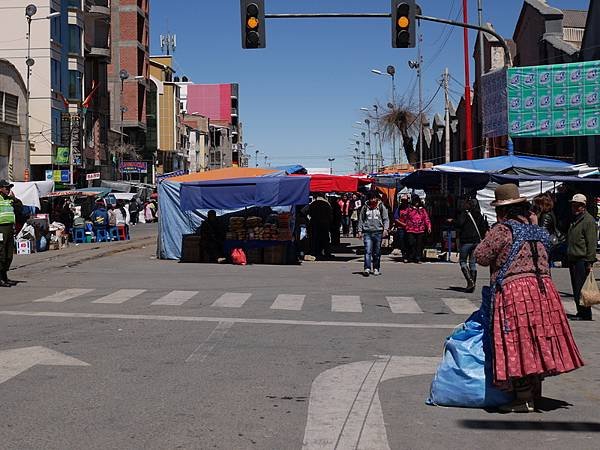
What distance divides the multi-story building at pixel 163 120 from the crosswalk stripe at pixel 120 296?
7433cm

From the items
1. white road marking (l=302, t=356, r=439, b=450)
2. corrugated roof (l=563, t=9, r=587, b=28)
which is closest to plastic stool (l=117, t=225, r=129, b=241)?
corrugated roof (l=563, t=9, r=587, b=28)

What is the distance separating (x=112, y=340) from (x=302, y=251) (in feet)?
51.5

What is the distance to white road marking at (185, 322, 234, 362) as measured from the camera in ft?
30.1

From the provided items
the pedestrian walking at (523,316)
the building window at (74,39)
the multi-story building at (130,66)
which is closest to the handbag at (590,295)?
the pedestrian walking at (523,316)

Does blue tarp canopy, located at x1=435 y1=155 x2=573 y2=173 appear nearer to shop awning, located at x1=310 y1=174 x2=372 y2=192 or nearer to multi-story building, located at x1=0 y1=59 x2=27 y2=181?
shop awning, located at x1=310 y1=174 x2=372 y2=192

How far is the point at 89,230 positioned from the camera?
34.4 m

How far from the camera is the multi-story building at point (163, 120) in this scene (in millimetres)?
89994

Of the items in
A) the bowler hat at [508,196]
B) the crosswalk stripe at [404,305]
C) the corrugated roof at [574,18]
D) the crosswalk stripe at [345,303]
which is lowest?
the crosswalk stripe at [404,305]

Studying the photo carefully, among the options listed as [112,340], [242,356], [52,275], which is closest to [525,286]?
[242,356]

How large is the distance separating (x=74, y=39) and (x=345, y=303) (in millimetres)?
46567

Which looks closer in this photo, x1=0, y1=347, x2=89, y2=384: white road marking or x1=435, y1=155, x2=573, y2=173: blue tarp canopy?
x1=0, y1=347, x2=89, y2=384: white road marking

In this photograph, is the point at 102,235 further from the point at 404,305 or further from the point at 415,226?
the point at 404,305

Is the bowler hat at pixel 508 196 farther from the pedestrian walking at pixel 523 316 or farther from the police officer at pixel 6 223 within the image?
the police officer at pixel 6 223

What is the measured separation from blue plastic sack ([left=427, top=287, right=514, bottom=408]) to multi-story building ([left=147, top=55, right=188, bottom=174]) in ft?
275
